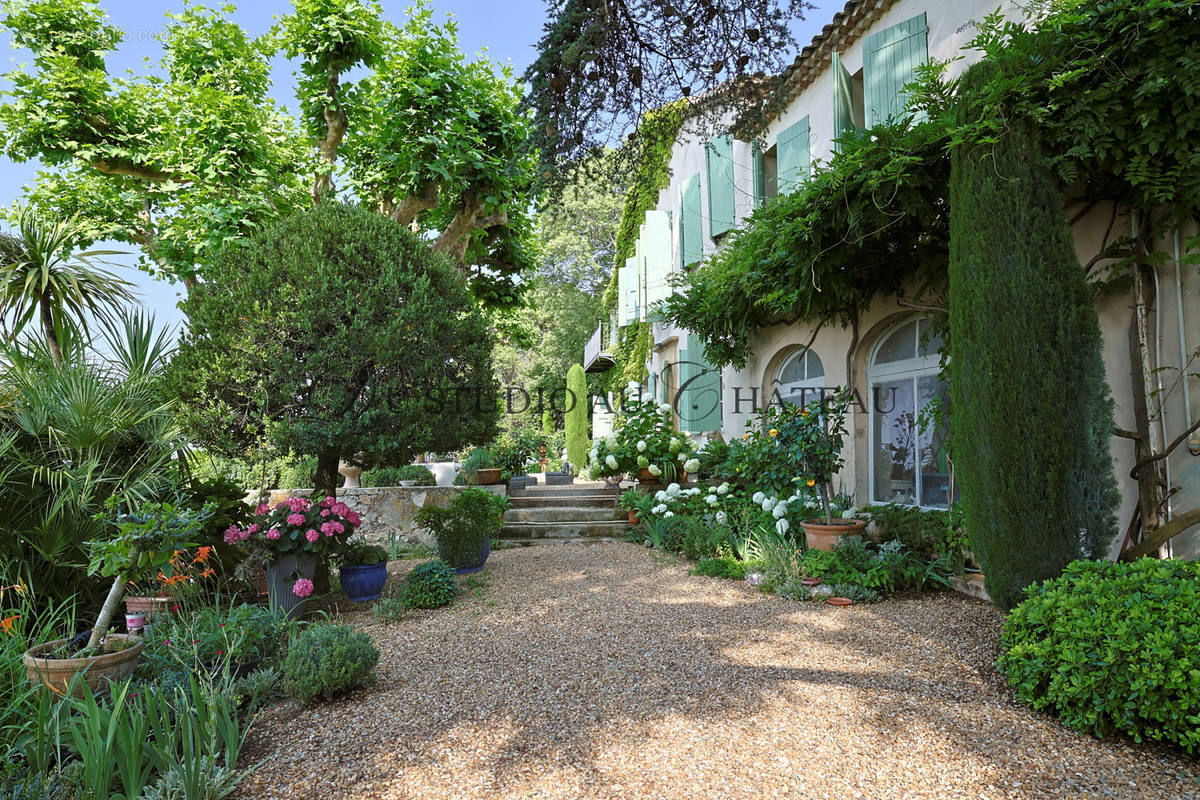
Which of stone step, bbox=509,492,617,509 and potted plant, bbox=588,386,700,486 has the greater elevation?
potted plant, bbox=588,386,700,486

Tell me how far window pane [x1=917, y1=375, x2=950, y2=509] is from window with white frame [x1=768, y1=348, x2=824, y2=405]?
1.58 m

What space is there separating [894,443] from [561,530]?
457cm

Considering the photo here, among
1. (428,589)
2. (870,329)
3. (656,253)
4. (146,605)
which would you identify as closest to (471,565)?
(428,589)

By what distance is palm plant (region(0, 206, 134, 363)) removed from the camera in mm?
5531

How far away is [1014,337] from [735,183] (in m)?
5.88

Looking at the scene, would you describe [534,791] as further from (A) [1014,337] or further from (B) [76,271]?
(B) [76,271]

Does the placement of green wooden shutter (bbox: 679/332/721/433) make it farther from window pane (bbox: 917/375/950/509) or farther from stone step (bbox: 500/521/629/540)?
window pane (bbox: 917/375/950/509)

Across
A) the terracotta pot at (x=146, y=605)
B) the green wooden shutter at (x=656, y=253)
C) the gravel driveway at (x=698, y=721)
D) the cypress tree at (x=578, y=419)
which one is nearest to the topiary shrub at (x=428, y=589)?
the gravel driveway at (x=698, y=721)

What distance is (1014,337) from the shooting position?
373 centimetres

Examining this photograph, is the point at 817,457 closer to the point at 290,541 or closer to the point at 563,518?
the point at 563,518

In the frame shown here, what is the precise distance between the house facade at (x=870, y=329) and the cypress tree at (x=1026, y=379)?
0.81 metres

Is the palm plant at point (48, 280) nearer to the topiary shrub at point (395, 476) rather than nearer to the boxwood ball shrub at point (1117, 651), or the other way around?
the topiary shrub at point (395, 476)

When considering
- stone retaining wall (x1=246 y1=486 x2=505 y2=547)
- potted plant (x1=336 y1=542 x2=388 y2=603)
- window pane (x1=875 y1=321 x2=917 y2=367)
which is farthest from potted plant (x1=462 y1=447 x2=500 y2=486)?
window pane (x1=875 y1=321 x2=917 y2=367)

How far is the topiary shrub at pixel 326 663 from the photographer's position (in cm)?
309
